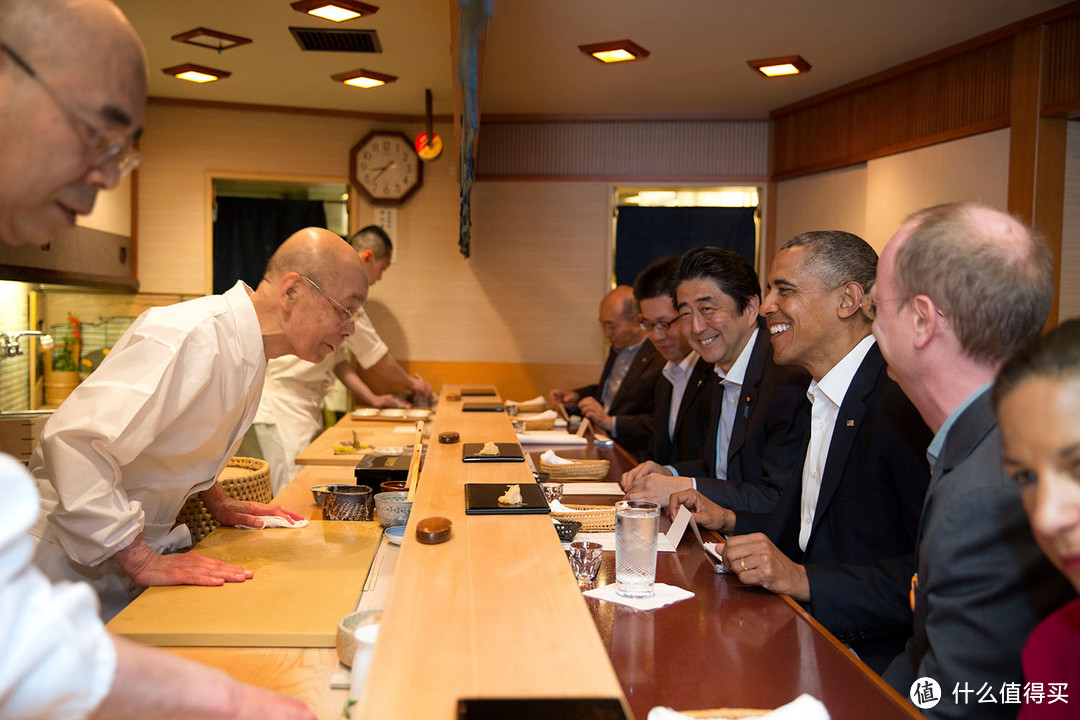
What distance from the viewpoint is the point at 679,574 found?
1.71 meters

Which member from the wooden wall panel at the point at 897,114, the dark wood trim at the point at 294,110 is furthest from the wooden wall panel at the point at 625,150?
the dark wood trim at the point at 294,110

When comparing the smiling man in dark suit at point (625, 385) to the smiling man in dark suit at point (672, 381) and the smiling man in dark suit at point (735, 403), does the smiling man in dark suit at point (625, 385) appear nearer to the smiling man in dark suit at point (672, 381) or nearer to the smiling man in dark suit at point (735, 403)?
the smiling man in dark suit at point (672, 381)

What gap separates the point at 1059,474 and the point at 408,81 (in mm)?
4985

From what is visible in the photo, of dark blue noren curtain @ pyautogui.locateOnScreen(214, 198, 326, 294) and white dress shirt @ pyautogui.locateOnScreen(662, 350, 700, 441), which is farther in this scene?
dark blue noren curtain @ pyautogui.locateOnScreen(214, 198, 326, 294)

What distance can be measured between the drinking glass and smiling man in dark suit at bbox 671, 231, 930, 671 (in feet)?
0.87

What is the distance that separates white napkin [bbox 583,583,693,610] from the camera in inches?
59.2

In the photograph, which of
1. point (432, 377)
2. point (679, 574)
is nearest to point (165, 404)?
point (679, 574)

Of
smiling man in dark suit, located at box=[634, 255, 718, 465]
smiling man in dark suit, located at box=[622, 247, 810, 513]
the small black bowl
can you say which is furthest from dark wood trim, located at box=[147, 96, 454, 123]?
the small black bowl

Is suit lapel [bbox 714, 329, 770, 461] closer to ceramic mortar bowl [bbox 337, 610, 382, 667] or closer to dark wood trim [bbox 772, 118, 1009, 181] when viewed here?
ceramic mortar bowl [bbox 337, 610, 382, 667]

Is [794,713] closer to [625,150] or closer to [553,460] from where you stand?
[553,460]

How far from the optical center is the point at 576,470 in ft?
8.99

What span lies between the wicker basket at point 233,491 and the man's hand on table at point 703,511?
3.93 ft

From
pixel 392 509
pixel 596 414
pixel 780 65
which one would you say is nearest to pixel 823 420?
pixel 392 509

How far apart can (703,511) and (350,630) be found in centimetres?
110
